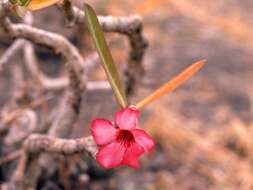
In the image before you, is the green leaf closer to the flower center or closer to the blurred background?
the flower center

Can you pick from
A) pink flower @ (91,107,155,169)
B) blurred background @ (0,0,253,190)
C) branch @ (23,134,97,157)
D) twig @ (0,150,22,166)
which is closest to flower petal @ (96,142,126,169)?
pink flower @ (91,107,155,169)

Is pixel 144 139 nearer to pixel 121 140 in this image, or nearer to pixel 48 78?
pixel 121 140

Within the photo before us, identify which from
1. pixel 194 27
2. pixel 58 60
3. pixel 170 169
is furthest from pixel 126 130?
pixel 194 27

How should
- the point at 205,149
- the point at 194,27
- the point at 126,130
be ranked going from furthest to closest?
the point at 194,27 → the point at 205,149 → the point at 126,130

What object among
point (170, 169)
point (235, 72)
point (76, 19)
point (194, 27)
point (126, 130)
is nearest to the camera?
point (126, 130)

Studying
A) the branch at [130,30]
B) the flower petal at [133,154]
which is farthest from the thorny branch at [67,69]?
the flower petal at [133,154]

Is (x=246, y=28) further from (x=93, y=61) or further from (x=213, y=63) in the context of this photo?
(x=93, y=61)
